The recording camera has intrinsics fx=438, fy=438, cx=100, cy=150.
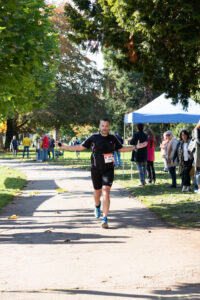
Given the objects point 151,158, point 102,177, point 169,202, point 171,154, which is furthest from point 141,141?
point 102,177

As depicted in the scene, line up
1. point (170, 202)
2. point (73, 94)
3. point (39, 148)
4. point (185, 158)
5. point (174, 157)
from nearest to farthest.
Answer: point (170, 202)
point (185, 158)
point (174, 157)
point (39, 148)
point (73, 94)

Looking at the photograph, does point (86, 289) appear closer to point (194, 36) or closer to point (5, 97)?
point (194, 36)

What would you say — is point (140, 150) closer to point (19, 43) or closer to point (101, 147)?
point (19, 43)

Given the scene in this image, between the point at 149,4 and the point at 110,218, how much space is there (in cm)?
404

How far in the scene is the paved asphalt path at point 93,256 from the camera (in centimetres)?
434

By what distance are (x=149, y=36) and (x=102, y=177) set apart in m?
2.72

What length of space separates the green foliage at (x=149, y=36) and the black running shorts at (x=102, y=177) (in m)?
2.61

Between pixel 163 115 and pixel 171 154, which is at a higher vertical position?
pixel 163 115

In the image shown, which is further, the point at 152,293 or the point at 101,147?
the point at 101,147

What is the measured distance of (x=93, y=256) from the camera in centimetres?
569

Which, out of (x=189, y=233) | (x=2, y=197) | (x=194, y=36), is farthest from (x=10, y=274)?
(x=2, y=197)

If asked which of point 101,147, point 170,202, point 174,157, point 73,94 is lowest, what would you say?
point 170,202

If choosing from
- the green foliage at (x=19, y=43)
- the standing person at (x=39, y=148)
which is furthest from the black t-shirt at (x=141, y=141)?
the standing person at (x=39, y=148)

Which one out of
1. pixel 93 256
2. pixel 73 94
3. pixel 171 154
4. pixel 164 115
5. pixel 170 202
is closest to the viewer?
pixel 93 256
